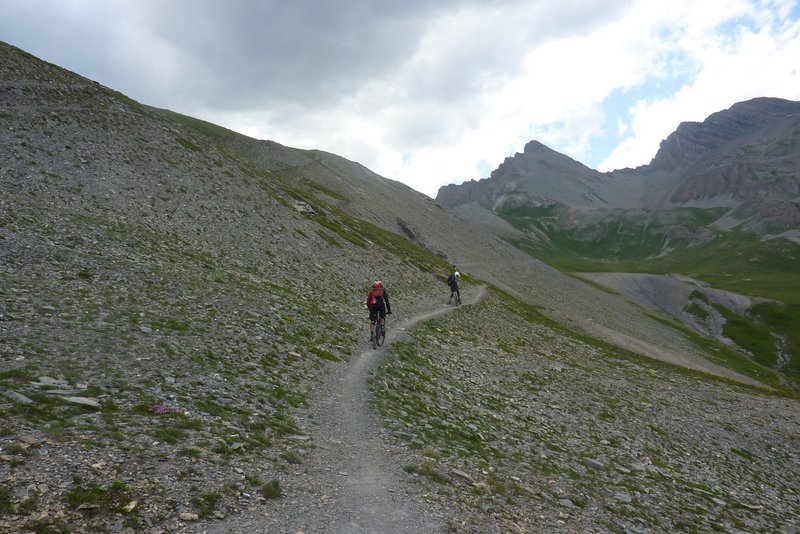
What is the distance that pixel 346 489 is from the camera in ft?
38.8

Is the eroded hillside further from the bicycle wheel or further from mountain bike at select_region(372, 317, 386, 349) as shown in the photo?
the bicycle wheel

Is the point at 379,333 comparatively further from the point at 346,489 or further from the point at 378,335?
the point at 346,489

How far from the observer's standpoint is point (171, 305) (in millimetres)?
22297

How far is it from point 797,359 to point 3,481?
15760 cm

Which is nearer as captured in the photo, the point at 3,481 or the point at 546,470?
the point at 3,481

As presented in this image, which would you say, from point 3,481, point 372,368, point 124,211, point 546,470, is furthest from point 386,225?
point 3,481

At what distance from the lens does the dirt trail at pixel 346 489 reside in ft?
32.6

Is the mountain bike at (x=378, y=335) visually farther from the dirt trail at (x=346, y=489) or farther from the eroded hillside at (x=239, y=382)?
the dirt trail at (x=346, y=489)

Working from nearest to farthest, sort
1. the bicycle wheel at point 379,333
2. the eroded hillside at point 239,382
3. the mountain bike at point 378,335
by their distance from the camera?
the eroded hillside at point 239,382 < the mountain bike at point 378,335 < the bicycle wheel at point 379,333

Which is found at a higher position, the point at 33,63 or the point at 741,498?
the point at 33,63

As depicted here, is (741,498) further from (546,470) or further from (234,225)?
(234,225)

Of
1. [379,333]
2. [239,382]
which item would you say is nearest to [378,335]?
[379,333]

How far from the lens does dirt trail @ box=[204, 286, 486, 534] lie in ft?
32.6

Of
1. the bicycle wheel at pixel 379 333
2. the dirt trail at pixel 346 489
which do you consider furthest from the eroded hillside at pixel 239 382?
the bicycle wheel at pixel 379 333
